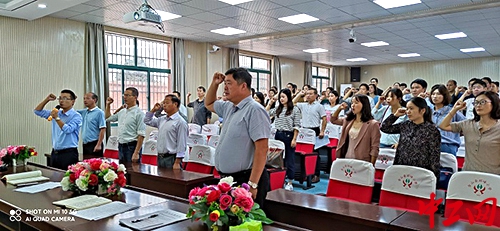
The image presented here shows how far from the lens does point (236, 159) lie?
7.95ft

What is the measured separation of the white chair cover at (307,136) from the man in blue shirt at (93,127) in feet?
9.91

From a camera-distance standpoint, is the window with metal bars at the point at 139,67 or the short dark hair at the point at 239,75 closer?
the short dark hair at the point at 239,75

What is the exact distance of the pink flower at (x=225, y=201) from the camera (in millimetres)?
1710

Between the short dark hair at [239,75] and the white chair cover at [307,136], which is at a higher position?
the short dark hair at [239,75]

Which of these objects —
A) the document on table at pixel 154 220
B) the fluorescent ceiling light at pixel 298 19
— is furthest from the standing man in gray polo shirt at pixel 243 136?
the fluorescent ceiling light at pixel 298 19

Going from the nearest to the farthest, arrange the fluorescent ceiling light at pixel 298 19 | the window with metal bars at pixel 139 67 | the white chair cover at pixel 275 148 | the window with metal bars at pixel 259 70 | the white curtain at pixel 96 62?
the white chair cover at pixel 275 148
the fluorescent ceiling light at pixel 298 19
the white curtain at pixel 96 62
the window with metal bars at pixel 139 67
the window with metal bars at pixel 259 70

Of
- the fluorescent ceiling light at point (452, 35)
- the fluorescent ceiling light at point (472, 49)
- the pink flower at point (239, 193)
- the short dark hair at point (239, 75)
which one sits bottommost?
the pink flower at point (239, 193)

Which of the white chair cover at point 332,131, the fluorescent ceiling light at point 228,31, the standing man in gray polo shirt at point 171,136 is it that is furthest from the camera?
the fluorescent ceiling light at point 228,31

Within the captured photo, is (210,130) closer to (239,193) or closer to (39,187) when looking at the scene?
(39,187)

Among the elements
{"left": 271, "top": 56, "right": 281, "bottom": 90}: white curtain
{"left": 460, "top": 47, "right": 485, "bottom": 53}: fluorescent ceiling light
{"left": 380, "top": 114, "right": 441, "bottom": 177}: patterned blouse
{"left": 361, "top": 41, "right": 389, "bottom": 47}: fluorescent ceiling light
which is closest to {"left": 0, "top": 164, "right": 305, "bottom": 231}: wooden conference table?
{"left": 380, "top": 114, "right": 441, "bottom": 177}: patterned blouse

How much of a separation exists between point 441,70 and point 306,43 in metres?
7.25

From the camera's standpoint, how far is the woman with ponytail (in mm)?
3084

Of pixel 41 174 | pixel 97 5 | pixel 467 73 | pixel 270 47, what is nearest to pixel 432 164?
pixel 41 174

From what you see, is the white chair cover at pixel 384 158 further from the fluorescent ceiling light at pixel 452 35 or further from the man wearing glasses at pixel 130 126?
the fluorescent ceiling light at pixel 452 35
